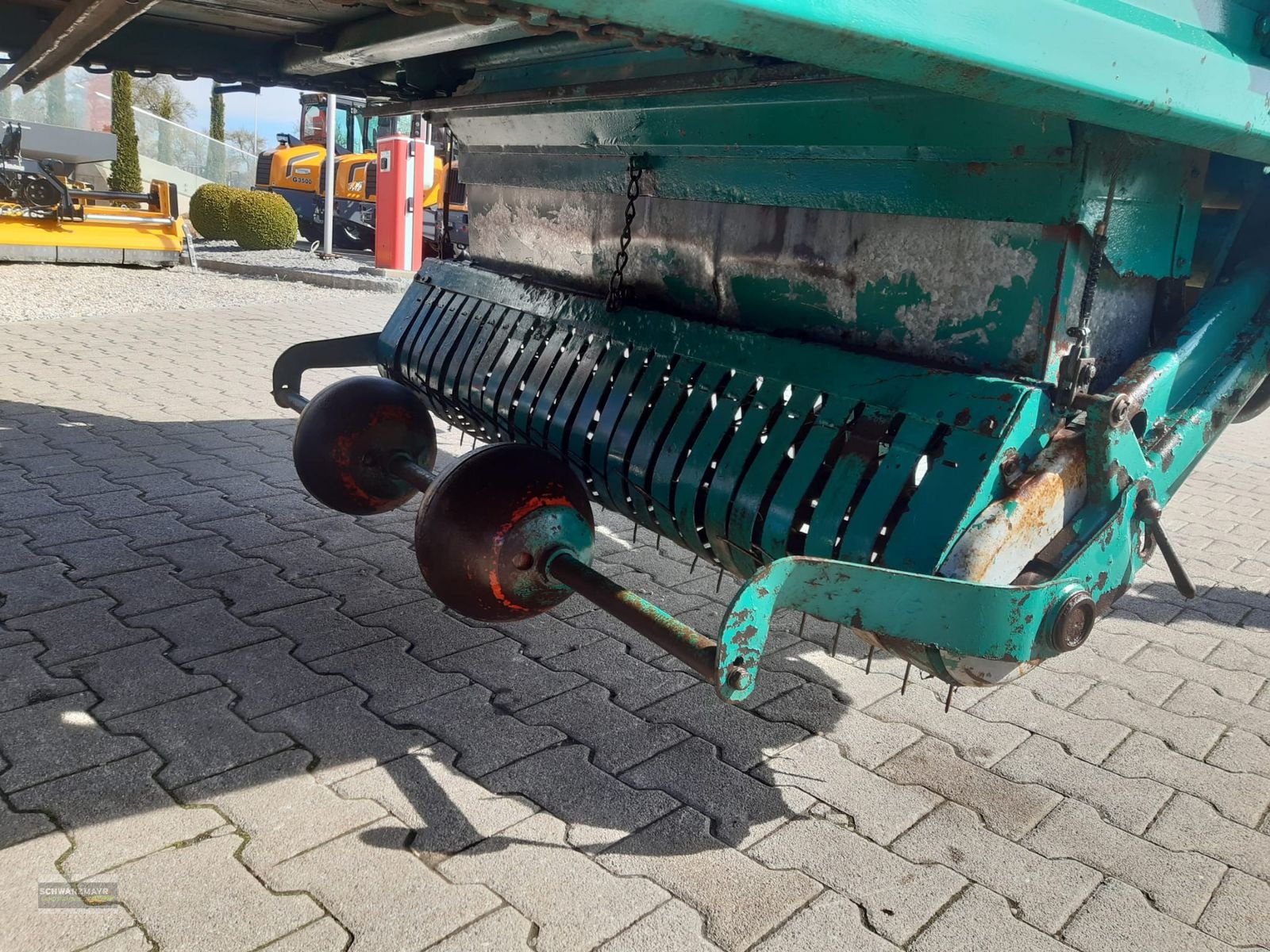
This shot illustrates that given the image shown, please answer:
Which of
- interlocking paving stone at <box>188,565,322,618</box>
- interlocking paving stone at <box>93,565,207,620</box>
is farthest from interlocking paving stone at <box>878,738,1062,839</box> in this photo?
interlocking paving stone at <box>93,565,207,620</box>

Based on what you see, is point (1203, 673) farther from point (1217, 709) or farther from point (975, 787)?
point (975, 787)

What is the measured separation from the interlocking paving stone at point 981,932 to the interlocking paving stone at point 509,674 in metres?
1.13

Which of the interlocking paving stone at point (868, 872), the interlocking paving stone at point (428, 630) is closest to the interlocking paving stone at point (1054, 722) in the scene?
the interlocking paving stone at point (868, 872)

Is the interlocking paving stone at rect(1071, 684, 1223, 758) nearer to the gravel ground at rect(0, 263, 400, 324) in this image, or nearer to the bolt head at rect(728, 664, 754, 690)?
the bolt head at rect(728, 664, 754, 690)

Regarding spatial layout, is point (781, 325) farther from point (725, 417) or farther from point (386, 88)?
point (386, 88)

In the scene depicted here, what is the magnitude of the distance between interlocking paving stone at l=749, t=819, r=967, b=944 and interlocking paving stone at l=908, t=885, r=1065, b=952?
3 cm

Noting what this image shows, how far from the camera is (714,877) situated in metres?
2.04

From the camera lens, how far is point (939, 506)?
1960 mm

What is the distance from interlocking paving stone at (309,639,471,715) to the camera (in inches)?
105

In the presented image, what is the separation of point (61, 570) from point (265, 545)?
0.62 m

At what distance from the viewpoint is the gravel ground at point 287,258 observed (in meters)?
12.7

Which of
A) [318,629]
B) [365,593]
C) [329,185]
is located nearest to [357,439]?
[365,593]

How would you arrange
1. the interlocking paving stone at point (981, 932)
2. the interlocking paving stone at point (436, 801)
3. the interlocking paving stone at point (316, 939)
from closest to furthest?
the interlocking paving stone at point (316, 939) < the interlocking paving stone at point (981, 932) < the interlocking paving stone at point (436, 801)

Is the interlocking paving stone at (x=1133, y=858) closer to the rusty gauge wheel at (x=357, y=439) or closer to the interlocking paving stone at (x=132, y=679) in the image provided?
the interlocking paving stone at (x=132, y=679)
